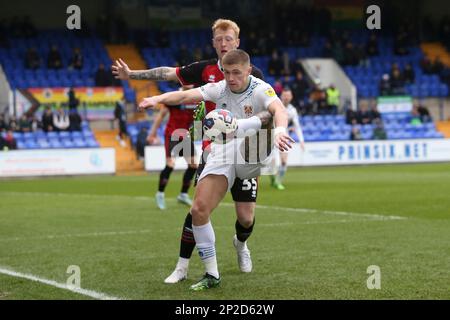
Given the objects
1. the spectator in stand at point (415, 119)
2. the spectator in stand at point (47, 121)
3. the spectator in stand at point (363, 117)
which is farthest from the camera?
the spectator in stand at point (415, 119)

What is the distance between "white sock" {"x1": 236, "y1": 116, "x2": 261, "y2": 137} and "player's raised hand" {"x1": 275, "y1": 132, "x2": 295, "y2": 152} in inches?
24.0

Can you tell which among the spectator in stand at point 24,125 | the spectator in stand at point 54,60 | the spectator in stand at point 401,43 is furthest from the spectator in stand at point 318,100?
the spectator in stand at point 24,125

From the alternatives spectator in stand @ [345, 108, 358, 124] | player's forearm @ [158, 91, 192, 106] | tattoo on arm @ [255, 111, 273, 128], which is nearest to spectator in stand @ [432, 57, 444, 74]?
spectator in stand @ [345, 108, 358, 124]

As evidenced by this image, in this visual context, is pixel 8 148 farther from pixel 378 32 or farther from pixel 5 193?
pixel 378 32

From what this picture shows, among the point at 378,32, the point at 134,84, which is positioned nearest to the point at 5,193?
the point at 134,84

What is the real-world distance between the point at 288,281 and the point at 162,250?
2.66 metres

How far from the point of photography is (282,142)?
7.00 metres

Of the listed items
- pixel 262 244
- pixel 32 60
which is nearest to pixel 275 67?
pixel 32 60

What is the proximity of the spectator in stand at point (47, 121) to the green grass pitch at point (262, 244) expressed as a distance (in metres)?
12.7

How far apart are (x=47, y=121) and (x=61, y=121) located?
619mm

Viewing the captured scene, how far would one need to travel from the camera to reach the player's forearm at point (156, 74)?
8.68m

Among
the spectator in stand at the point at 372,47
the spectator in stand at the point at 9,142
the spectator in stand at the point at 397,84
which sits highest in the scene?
the spectator in stand at the point at 372,47

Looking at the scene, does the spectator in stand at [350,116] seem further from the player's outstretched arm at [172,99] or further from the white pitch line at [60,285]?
the player's outstretched arm at [172,99]

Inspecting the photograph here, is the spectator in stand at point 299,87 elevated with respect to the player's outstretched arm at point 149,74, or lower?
lower
